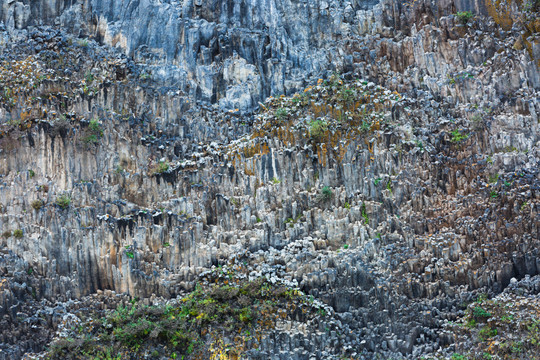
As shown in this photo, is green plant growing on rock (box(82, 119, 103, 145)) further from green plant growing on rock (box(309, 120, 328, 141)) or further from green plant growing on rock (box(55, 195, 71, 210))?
green plant growing on rock (box(309, 120, 328, 141))

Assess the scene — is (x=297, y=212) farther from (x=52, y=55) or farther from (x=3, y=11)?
(x=3, y=11)

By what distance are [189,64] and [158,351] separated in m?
9.98

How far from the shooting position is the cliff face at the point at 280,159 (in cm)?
1775

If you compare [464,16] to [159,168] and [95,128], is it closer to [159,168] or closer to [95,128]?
[159,168]

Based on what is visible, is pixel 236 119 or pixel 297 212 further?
pixel 236 119

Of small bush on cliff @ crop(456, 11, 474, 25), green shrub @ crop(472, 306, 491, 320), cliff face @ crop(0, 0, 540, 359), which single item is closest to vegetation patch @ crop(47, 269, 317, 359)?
cliff face @ crop(0, 0, 540, 359)

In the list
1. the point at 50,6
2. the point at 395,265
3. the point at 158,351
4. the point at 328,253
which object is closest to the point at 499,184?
the point at 395,265

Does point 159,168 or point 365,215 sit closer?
point 365,215

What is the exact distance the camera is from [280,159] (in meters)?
19.8

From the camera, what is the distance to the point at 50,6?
76.1ft

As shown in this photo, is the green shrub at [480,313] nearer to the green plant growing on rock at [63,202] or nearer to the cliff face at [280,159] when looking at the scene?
the cliff face at [280,159]

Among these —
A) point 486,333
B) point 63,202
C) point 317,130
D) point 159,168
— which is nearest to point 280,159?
point 317,130

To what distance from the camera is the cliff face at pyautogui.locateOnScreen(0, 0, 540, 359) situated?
1775 cm

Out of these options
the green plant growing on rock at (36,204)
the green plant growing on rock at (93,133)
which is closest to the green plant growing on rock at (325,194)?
the green plant growing on rock at (93,133)
